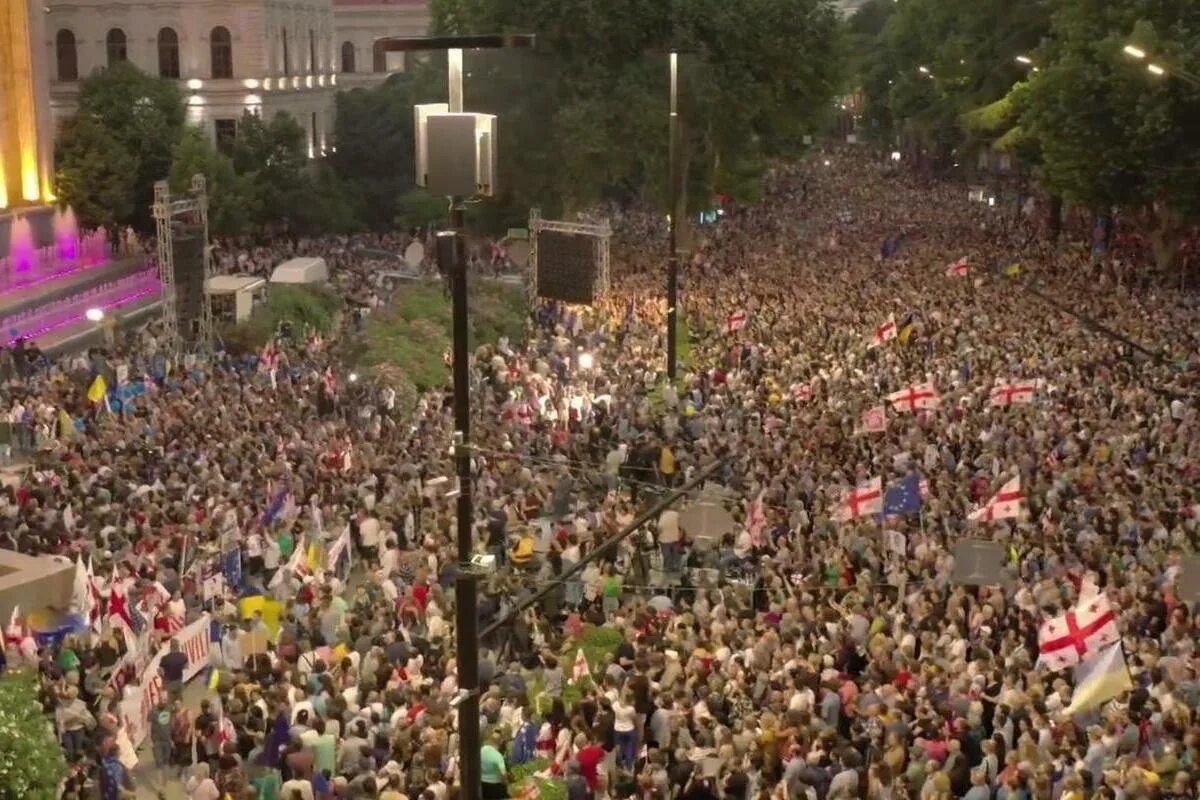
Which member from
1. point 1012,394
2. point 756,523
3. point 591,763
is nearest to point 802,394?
point 1012,394

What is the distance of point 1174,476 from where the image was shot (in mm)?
22281

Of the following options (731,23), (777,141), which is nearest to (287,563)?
(731,23)

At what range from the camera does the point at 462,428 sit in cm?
1120

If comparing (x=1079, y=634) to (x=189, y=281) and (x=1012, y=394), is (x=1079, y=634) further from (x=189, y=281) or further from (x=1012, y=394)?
(x=189, y=281)

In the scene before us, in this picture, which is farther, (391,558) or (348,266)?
(348,266)

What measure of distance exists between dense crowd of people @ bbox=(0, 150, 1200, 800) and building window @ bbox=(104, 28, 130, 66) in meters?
32.9

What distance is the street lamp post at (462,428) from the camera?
10.7 m

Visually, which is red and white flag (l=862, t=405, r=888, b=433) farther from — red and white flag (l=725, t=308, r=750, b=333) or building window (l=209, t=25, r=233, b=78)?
building window (l=209, t=25, r=233, b=78)

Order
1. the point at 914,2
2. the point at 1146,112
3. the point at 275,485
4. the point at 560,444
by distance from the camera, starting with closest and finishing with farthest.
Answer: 1. the point at 275,485
2. the point at 560,444
3. the point at 1146,112
4. the point at 914,2

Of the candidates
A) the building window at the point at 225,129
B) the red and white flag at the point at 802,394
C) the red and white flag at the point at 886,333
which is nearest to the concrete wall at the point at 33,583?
the red and white flag at the point at 802,394

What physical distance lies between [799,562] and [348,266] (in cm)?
3419

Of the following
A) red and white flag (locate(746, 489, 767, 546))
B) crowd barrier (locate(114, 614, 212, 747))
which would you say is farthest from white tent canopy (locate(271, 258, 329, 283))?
crowd barrier (locate(114, 614, 212, 747))

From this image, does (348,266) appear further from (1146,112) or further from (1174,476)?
(1174,476)

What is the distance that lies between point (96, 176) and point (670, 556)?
37.3 meters
